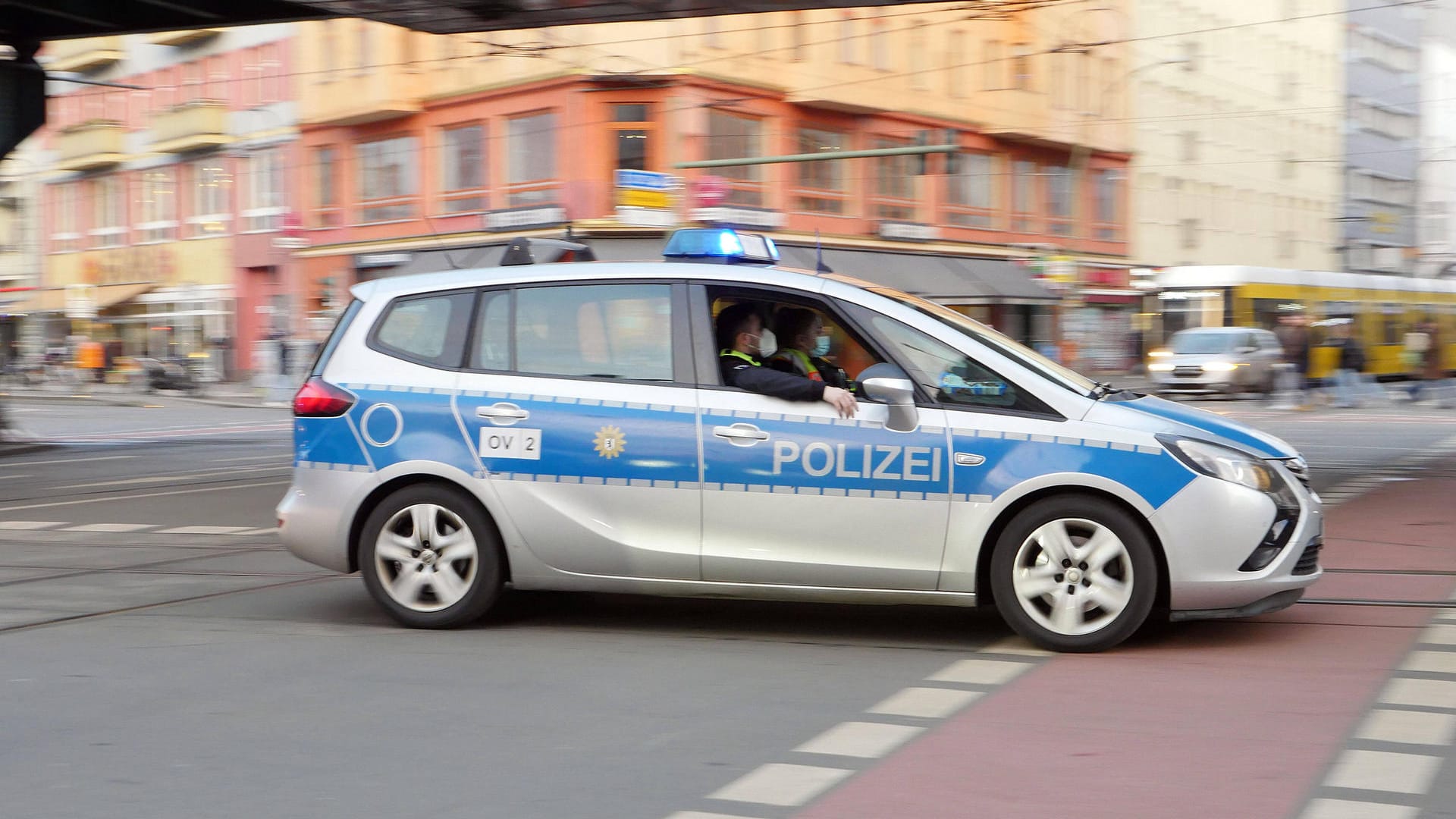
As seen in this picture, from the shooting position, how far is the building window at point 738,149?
38281 millimetres

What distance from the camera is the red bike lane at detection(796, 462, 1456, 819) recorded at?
4.62m

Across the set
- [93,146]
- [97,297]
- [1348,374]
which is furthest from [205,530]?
[93,146]

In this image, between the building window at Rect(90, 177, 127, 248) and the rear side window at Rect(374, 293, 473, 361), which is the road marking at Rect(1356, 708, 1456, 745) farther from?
the building window at Rect(90, 177, 127, 248)

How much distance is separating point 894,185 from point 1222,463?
37984 millimetres

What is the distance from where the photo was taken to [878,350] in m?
7.01

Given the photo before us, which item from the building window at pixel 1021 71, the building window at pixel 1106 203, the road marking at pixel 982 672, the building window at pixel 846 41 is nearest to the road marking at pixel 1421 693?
the road marking at pixel 982 672

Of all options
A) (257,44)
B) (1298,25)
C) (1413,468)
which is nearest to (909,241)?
(257,44)

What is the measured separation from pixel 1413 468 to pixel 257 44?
126ft

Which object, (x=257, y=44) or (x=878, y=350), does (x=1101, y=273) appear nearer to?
(x=257, y=44)

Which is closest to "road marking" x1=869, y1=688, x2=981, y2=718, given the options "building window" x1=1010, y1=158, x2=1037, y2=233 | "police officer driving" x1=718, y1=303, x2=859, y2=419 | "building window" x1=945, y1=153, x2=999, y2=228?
"police officer driving" x1=718, y1=303, x2=859, y2=419

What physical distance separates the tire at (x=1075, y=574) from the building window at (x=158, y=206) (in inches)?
1955

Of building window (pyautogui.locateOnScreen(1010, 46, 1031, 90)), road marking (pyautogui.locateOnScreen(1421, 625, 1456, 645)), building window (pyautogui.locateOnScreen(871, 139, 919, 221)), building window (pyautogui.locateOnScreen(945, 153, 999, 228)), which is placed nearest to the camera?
road marking (pyautogui.locateOnScreen(1421, 625, 1456, 645))

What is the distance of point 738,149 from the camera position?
39031mm

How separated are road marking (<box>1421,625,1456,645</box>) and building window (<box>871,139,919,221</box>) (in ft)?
118
